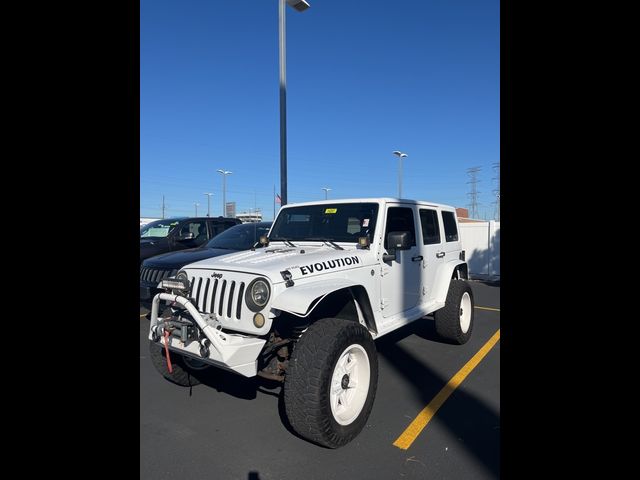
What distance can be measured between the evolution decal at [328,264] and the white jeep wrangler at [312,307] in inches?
0.4

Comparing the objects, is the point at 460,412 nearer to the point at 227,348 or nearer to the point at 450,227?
the point at 227,348

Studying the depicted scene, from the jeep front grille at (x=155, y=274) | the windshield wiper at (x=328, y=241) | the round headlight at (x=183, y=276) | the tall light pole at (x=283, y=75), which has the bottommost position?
the jeep front grille at (x=155, y=274)

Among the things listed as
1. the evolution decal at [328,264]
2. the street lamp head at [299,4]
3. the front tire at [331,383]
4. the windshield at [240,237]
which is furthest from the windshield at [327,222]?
the street lamp head at [299,4]

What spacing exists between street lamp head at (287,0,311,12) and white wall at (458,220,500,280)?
778 cm

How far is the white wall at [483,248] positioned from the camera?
1161cm

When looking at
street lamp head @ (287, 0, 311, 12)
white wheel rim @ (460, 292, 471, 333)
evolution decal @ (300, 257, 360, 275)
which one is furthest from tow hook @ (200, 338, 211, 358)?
street lamp head @ (287, 0, 311, 12)

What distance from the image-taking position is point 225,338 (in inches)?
107

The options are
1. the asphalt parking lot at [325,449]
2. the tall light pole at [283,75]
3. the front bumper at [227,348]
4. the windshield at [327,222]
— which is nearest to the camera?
Answer: the asphalt parking lot at [325,449]

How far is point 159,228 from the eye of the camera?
28.0 feet

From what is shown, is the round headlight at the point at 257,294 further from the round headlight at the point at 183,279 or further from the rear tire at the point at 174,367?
the rear tire at the point at 174,367

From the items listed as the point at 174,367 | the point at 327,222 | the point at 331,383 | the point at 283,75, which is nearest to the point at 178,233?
the point at 283,75

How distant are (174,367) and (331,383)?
186 centimetres
